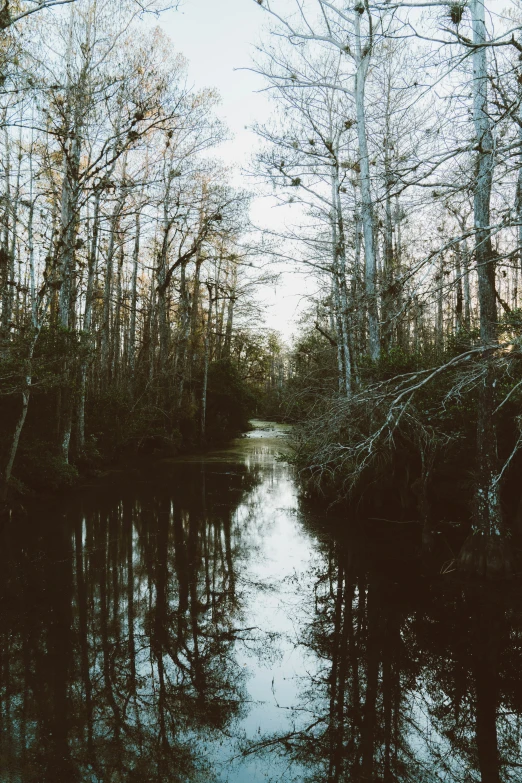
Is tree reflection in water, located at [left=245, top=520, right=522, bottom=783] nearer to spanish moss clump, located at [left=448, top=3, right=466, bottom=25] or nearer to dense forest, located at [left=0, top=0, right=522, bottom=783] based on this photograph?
dense forest, located at [left=0, top=0, right=522, bottom=783]

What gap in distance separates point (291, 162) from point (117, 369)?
1276cm

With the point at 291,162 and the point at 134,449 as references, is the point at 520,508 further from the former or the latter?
the point at 134,449

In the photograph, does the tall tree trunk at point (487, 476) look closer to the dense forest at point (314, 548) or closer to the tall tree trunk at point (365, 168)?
the dense forest at point (314, 548)

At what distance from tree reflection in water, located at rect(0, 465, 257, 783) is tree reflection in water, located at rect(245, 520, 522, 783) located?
78cm

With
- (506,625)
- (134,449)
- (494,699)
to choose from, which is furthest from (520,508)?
(134,449)

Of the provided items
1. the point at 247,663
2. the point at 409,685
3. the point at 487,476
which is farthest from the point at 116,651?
the point at 487,476

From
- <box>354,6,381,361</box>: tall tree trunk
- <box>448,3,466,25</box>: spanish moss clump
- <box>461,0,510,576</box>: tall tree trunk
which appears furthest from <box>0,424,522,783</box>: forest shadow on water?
<box>448,3,466,25</box>: spanish moss clump

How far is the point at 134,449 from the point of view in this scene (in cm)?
2025

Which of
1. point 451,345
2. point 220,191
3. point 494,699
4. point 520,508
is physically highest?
point 220,191

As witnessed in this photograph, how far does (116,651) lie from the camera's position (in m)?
5.72

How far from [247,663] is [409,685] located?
5.40ft

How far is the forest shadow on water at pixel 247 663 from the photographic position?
4.16 m

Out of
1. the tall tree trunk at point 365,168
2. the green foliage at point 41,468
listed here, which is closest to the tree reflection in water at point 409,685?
the tall tree trunk at point 365,168

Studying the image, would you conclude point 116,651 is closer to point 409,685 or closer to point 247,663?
point 247,663
